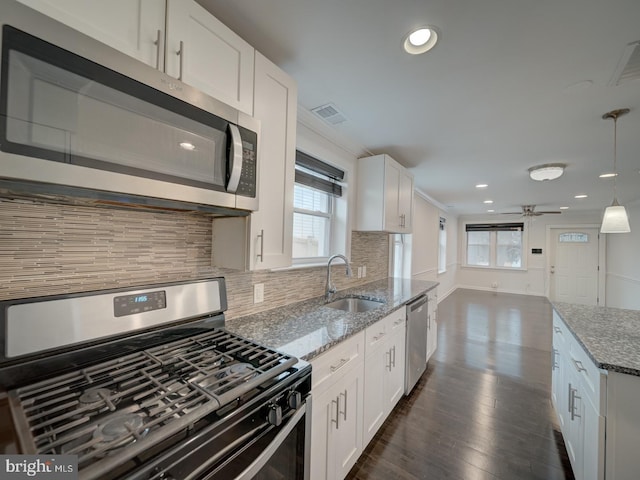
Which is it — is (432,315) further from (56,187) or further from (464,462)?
(56,187)

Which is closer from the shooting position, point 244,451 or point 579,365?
point 244,451

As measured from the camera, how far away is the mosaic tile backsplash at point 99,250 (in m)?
0.86

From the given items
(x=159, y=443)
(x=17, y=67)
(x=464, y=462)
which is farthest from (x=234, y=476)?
(x=464, y=462)

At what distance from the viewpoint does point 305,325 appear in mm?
1536

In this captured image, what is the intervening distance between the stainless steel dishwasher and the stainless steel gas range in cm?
160

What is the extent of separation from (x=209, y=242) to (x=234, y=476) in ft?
3.34

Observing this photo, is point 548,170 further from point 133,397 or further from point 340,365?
point 133,397

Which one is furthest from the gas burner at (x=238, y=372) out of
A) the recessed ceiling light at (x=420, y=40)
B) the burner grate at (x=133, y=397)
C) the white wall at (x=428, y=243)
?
the white wall at (x=428, y=243)

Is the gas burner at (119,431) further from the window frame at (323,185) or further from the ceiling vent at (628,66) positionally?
the ceiling vent at (628,66)

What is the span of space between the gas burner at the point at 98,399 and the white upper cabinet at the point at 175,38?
104 cm

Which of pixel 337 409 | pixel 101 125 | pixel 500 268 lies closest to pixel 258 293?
pixel 337 409

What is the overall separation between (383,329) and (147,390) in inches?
59.6

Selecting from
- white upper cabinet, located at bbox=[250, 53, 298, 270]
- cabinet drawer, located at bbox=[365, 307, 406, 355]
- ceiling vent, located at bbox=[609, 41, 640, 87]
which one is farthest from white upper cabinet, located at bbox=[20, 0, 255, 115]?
ceiling vent, located at bbox=[609, 41, 640, 87]

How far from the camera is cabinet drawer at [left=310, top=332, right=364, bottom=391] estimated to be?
1.22 metres
